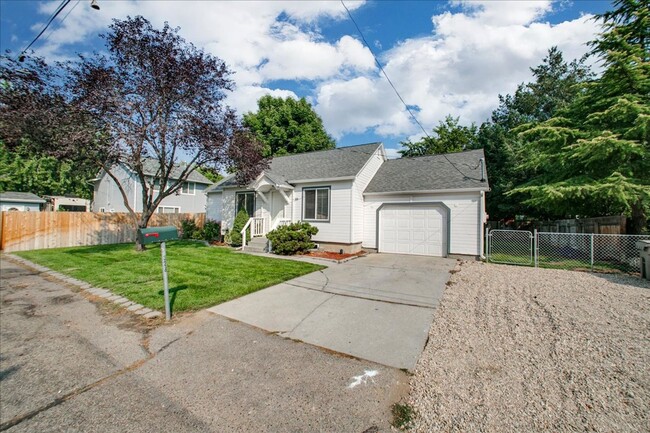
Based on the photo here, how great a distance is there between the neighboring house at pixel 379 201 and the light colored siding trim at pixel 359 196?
0.04 meters

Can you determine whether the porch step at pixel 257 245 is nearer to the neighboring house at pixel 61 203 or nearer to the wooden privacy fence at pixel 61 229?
the wooden privacy fence at pixel 61 229

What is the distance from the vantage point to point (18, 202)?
20484mm

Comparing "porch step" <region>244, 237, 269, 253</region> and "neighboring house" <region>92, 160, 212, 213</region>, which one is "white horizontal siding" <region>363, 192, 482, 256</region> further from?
"neighboring house" <region>92, 160, 212, 213</region>

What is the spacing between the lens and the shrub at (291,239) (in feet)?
36.4

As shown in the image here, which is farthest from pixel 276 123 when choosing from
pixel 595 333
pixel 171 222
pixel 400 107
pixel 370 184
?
pixel 595 333

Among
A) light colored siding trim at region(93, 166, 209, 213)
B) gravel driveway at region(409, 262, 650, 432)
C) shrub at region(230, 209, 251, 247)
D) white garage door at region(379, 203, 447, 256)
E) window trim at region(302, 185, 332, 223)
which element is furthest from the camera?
light colored siding trim at region(93, 166, 209, 213)

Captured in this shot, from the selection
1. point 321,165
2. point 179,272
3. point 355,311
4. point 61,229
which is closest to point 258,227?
point 321,165

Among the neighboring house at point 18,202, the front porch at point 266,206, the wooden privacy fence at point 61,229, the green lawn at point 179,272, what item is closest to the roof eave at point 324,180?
the front porch at point 266,206

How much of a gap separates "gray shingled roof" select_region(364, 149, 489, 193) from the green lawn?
5.91 m

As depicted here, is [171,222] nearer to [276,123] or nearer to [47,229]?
[47,229]

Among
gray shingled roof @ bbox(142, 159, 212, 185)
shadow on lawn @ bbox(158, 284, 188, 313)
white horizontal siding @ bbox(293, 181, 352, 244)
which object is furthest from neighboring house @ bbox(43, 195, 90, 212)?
shadow on lawn @ bbox(158, 284, 188, 313)

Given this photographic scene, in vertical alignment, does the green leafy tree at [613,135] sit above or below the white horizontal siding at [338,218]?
above

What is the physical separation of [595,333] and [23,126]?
1514 cm

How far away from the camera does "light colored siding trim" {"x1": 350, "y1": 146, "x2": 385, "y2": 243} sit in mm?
11828
